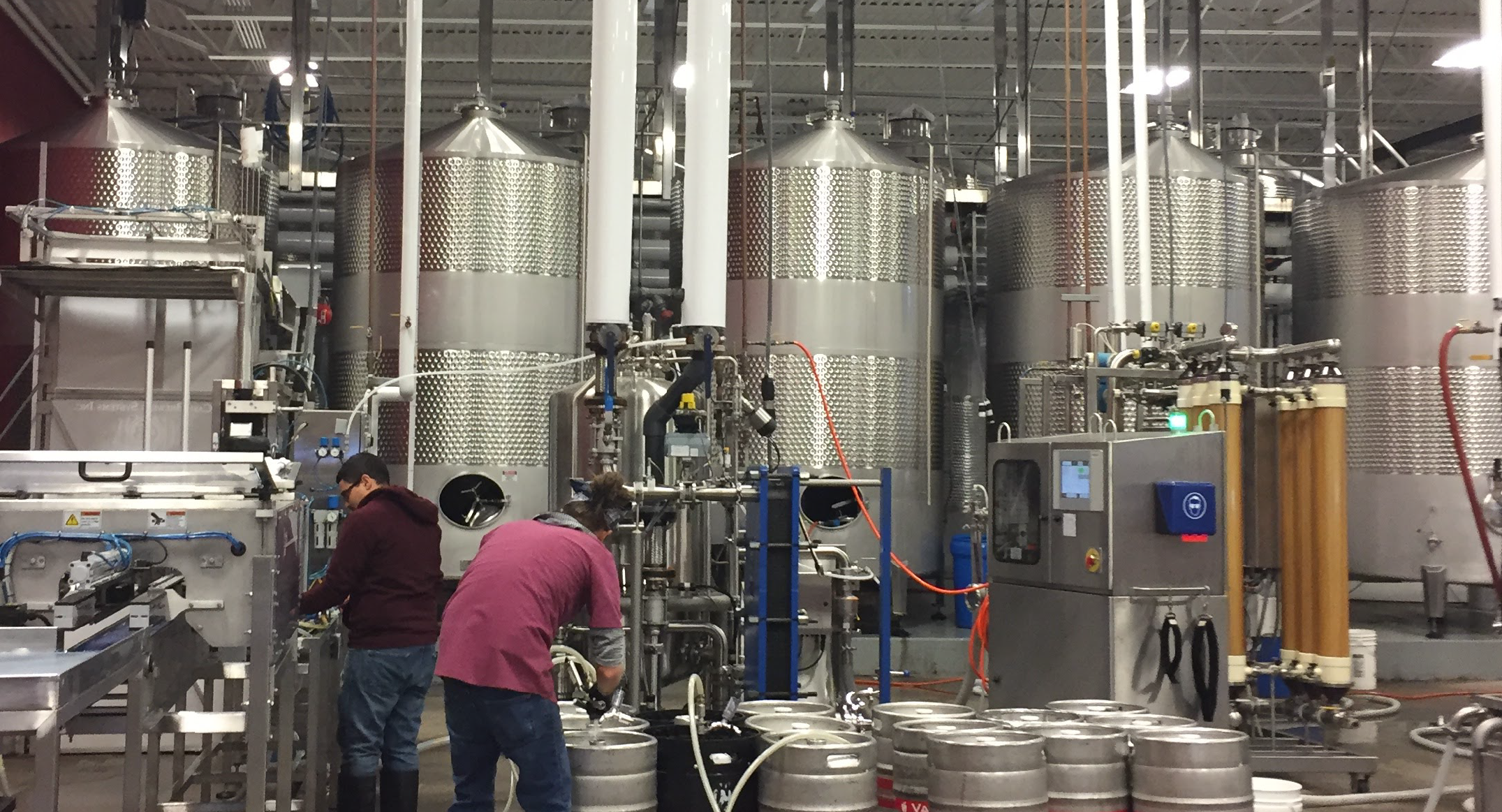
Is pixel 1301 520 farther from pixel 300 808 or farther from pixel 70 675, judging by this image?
pixel 70 675

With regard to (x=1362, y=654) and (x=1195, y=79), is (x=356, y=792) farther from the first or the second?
(x=1195, y=79)

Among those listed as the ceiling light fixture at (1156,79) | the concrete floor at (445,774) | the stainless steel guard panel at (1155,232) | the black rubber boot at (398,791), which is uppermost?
the ceiling light fixture at (1156,79)

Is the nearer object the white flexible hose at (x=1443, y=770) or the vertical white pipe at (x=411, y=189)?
the white flexible hose at (x=1443, y=770)

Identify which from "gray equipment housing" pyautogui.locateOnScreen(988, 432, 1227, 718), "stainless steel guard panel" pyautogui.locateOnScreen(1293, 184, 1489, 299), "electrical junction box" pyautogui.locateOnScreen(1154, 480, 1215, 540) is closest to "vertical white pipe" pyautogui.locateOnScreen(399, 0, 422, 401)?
"gray equipment housing" pyautogui.locateOnScreen(988, 432, 1227, 718)

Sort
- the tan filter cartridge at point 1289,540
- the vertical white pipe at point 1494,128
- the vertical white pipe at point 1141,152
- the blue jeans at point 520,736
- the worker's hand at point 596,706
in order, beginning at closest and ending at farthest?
the blue jeans at point 520,736, the worker's hand at point 596,706, the vertical white pipe at point 1494,128, the tan filter cartridge at point 1289,540, the vertical white pipe at point 1141,152

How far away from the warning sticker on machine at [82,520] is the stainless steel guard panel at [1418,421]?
8170 millimetres

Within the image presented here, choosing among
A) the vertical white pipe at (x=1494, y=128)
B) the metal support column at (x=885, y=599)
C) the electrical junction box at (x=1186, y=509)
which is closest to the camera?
the vertical white pipe at (x=1494, y=128)

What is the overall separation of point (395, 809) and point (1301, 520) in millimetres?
4191

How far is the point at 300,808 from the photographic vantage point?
484 centimetres

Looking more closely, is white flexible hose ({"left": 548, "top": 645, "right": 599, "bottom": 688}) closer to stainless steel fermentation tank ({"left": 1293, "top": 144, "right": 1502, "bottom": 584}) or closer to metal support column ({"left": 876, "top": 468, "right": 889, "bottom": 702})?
metal support column ({"left": 876, "top": 468, "right": 889, "bottom": 702})

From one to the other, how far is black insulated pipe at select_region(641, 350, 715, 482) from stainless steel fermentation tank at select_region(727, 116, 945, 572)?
3539 mm

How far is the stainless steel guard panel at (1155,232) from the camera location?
9.33 metres

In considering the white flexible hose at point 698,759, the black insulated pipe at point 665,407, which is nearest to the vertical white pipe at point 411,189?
the black insulated pipe at point 665,407

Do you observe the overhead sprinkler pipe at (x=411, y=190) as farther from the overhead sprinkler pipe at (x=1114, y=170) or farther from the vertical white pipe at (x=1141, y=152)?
the vertical white pipe at (x=1141, y=152)
